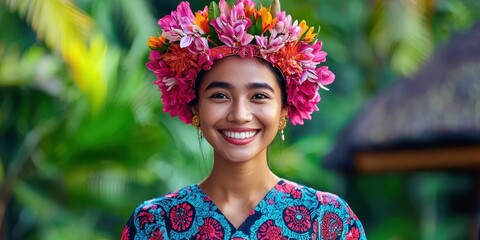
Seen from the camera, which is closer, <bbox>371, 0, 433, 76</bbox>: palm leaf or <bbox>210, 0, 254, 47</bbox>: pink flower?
<bbox>210, 0, 254, 47</bbox>: pink flower

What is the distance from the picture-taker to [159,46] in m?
4.04

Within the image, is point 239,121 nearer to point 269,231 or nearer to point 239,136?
point 239,136

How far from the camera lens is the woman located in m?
3.90

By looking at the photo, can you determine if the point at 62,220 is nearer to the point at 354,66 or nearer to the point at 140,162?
the point at 140,162

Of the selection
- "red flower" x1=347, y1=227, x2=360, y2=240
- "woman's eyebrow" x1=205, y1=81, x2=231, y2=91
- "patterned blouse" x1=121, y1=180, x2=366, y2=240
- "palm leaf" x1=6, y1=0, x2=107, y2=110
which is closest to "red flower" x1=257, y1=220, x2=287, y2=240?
"patterned blouse" x1=121, y1=180, x2=366, y2=240

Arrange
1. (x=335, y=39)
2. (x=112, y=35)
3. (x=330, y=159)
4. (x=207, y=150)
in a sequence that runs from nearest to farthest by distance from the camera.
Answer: (x=207, y=150) < (x=330, y=159) < (x=112, y=35) < (x=335, y=39)

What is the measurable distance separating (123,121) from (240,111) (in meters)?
6.90

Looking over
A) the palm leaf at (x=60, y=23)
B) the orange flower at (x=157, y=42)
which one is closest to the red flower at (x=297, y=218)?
the orange flower at (x=157, y=42)

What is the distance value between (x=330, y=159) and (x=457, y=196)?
4533mm

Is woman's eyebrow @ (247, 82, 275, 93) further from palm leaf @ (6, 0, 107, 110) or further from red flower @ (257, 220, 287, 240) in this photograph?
palm leaf @ (6, 0, 107, 110)

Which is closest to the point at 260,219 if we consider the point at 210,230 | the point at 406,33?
the point at 210,230

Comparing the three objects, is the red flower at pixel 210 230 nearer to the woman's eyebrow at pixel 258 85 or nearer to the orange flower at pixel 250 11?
the woman's eyebrow at pixel 258 85

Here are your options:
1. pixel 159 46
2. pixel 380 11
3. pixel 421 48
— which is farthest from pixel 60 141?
pixel 159 46

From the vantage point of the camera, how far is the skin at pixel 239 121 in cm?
389
